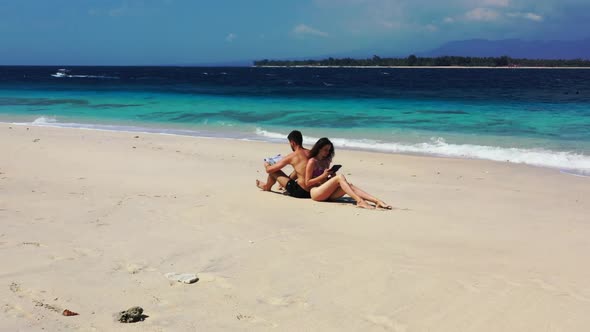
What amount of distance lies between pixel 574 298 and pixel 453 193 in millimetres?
4465

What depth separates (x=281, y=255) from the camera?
4.76 meters

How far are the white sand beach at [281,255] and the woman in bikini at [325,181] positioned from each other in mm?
210

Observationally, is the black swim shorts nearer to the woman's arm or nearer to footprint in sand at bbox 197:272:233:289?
the woman's arm

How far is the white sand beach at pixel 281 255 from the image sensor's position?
3562 millimetres

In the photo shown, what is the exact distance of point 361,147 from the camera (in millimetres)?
14672

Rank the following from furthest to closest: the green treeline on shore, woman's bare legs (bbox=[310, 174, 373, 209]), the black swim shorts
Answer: the green treeline on shore < the black swim shorts < woman's bare legs (bbox=[310, 174, 373, 209])

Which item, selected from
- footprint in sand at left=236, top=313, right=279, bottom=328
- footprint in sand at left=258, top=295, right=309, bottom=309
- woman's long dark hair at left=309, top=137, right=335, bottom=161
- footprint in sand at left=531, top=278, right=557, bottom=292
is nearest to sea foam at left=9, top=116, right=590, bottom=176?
woman's long dark hair at left=309, top=137, right=335, bottom=161

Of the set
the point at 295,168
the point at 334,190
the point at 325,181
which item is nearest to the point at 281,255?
the point at 334,190

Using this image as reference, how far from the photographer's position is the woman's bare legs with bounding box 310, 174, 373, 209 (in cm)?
700

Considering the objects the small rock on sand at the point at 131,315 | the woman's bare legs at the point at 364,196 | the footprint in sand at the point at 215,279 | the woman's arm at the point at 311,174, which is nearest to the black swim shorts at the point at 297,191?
the woman's arm at the point at 311,174

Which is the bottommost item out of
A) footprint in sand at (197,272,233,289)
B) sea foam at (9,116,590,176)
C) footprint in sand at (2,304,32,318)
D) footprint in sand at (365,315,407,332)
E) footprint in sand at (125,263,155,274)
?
sea foam at (9,116,590,176)

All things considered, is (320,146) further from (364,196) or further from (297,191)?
(364,196)

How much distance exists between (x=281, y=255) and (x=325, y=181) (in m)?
2.82

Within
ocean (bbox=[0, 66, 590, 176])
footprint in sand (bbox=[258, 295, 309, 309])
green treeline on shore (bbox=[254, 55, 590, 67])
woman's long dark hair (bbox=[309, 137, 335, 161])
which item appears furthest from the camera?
green treeline on shore (bbox=[254, 55, 590, 67])
